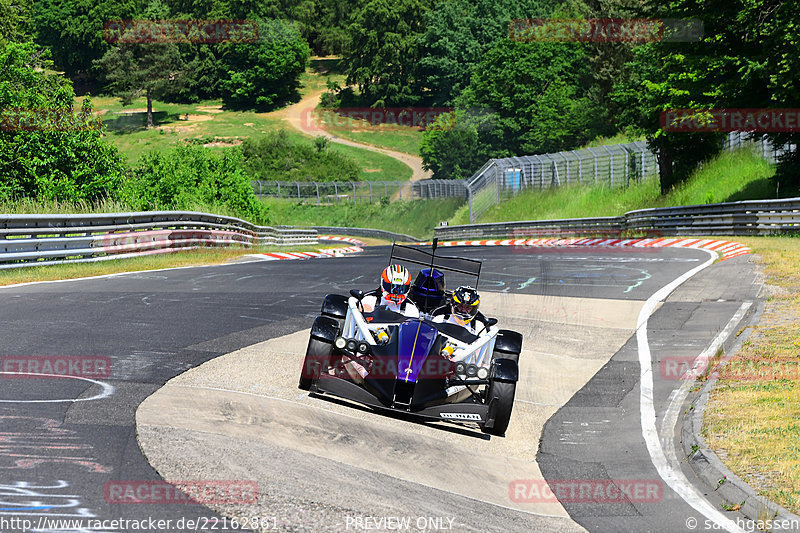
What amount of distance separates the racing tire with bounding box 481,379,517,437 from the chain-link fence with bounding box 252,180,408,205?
63.1 meters

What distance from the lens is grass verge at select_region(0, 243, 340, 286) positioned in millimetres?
17719

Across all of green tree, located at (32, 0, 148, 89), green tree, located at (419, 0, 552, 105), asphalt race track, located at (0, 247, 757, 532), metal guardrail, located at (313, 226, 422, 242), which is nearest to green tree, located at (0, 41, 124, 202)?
asphalt race track, located at (0, 247, 757, 532)

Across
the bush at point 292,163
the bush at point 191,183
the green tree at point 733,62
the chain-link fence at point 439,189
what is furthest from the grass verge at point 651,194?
the bush at point 292,163

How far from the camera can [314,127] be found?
118m

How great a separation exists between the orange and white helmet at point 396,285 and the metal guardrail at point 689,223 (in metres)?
21.0

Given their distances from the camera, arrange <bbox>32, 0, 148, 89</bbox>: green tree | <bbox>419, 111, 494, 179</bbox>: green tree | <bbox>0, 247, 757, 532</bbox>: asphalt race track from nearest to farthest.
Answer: <bbox>0, 247, 757, 532</bbox>: asphalt race track → <bbox>419, 111, 494, 179</bbox>: green tree → <bbox>32, 0, 148, 89</bbox>: green tree

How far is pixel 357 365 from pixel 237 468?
2714 mm

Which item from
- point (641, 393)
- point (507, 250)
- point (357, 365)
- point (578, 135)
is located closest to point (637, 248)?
point (507, 250)

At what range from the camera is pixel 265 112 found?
4936 inches

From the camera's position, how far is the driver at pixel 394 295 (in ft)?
32.3

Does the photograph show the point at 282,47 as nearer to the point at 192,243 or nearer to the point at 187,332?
the point at 192,243

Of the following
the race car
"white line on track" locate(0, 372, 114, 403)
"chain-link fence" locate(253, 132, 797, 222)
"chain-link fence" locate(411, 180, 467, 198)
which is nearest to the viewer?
"white line on track" locate(0, 372, 114, 403)

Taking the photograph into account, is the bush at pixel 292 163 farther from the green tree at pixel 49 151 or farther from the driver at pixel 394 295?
the driver at pixel 394 295

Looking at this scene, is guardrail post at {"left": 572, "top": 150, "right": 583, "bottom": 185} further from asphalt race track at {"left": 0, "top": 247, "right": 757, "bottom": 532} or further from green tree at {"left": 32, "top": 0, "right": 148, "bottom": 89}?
green tree at {"left": 32, "top": 0, "right": 148, "bottom": 89}
